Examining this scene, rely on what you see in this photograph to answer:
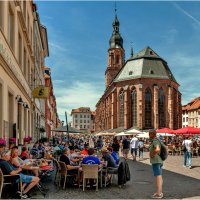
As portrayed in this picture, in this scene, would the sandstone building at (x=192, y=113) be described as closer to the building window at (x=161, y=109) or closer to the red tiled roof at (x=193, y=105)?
the red tiled roof at (x=193, y=105)

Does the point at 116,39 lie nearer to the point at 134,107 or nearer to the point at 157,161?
the point at 134,107

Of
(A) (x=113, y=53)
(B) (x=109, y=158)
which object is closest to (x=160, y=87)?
(A) (x=113, y=53)

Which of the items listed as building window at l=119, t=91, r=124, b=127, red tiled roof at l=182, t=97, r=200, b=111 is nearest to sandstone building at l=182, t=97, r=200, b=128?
red tiled roof at l=182, t=97, r=200, b=111

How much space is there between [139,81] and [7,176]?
64.6 meters

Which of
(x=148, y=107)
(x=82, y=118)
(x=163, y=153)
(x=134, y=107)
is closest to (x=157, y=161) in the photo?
(x=163, y=153)

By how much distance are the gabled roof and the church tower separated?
21.6 m

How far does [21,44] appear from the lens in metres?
18.3

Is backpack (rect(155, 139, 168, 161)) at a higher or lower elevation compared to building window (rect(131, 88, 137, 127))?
lower

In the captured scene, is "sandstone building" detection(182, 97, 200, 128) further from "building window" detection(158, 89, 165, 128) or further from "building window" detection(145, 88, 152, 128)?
"building window" detection(145, 88, 152, 128)

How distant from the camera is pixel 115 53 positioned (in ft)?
347

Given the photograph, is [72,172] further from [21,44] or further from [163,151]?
[21,44]

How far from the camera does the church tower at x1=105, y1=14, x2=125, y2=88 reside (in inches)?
4181

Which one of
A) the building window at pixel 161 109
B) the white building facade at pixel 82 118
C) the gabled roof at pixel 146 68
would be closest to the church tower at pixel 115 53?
the gabled roof at pixel 146 68

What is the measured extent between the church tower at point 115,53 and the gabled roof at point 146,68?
21613 millimetres
